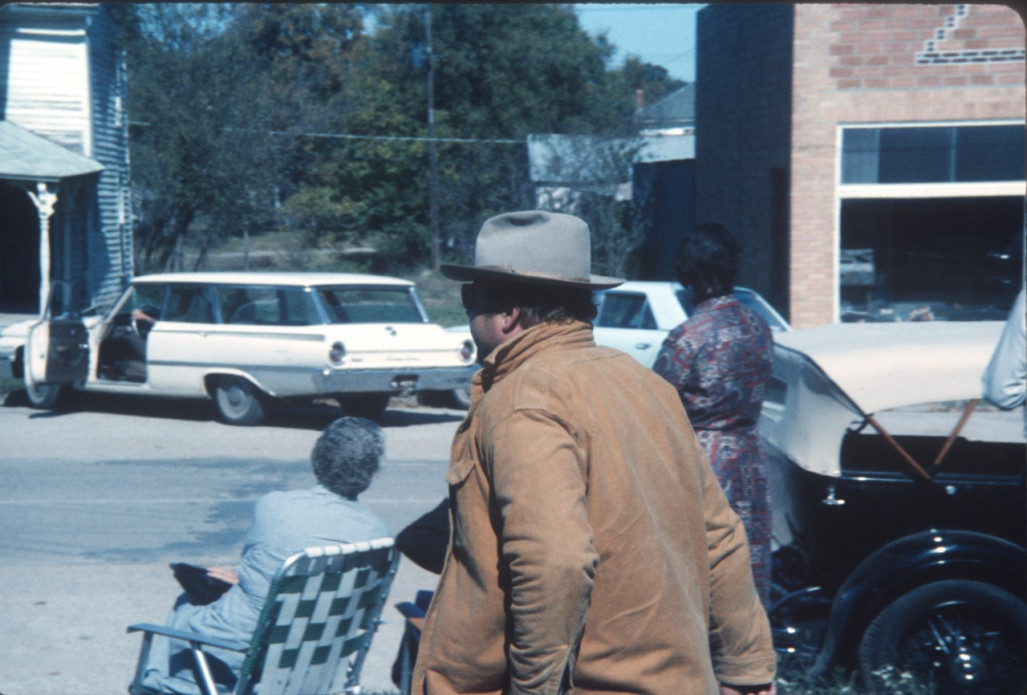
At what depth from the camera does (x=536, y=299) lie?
223 centimetres

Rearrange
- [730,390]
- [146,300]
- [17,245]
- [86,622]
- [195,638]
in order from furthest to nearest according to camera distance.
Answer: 1. [17,245]
2. [146,300]
3. [86,622]
4. [730,390]
5. [195,638]

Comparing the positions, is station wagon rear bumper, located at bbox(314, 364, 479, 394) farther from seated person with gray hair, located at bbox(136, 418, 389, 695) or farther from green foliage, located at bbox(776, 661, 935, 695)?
green foliage, located at bbox(776, 661, 935, 695)

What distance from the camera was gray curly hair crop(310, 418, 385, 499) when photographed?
13.2 feet

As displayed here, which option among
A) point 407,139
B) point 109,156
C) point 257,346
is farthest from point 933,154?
point 407,139

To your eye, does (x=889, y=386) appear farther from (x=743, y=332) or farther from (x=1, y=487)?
(x=1, y=487)

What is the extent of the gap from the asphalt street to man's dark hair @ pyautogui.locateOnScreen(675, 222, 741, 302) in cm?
212

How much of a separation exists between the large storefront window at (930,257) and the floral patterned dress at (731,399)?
10939 mm

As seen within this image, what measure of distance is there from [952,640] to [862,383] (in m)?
0.99

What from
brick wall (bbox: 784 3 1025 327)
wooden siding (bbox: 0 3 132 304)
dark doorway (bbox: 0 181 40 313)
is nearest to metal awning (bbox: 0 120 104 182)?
wooden siding (bbox: 0 3 132 304)

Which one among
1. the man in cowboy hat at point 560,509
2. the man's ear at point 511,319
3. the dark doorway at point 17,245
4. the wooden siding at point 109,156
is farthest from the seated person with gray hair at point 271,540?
the dark doorway at point 17,245

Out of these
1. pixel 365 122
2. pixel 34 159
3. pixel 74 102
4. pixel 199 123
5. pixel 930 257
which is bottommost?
pixel 930 257

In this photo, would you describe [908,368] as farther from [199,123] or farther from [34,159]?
[199,123]

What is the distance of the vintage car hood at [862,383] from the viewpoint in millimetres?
4434

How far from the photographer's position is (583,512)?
1972 mm
